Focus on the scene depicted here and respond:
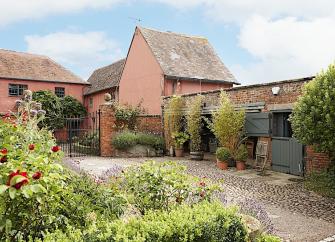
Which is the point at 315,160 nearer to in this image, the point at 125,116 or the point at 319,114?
the point at 319,114

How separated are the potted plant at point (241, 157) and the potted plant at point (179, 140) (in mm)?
4036

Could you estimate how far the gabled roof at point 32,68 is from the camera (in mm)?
25391

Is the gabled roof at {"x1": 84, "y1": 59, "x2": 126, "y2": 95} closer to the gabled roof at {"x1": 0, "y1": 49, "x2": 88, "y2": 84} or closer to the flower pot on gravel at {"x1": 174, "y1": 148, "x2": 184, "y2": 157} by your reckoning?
the gabled roof at {"x1": 0, "y1": 49, "x2": 88, "y2": 84}

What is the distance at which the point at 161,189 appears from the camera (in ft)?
13.3

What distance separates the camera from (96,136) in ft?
54.7

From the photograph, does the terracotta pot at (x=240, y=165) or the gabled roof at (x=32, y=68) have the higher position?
the gabled roof at (x=32, y=68)

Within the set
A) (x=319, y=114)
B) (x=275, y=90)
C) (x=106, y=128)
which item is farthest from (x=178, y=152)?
(x=319, y=114)

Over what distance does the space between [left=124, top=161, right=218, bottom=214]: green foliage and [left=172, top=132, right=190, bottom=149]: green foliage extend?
10.4 m

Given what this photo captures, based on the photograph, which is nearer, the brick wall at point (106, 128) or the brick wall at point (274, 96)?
the brick wall at point (274, 96)

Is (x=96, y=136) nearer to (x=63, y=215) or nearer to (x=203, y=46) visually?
(x=203, y=46)

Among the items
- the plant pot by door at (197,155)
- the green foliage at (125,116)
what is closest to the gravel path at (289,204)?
the plant pot by door at (197,155)

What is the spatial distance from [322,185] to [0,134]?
7.55m

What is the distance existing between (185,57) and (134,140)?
7.89 m

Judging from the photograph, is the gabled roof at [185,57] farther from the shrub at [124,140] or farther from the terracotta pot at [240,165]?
the terracotta pot at [240,165]
